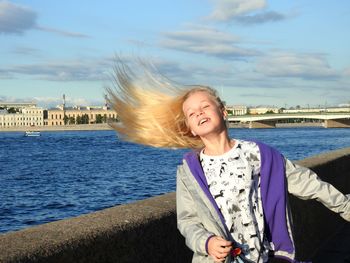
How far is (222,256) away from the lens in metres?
1.74

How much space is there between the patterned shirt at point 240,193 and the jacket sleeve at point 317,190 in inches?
5.2

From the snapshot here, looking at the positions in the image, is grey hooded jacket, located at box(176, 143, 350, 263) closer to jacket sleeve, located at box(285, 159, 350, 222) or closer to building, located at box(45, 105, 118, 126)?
jacket sleeve, located at box(285, 159, 350, 222)

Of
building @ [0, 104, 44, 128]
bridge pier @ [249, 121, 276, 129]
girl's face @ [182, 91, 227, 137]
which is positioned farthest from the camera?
building @ [0, 104, 44, 128]

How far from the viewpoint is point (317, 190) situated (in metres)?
2.00

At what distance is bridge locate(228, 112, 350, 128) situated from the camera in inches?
3305

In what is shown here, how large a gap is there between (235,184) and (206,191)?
0.34ft

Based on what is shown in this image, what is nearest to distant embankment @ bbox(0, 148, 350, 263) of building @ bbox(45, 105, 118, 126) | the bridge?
the bridge

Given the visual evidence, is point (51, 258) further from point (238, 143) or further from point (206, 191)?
point (238, 143)

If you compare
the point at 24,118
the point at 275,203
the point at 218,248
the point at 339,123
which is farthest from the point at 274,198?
the point at 24,118

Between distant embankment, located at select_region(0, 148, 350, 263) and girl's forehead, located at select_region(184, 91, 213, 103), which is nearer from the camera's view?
distant embankment, located at select_region(0, 148, 350, 263)

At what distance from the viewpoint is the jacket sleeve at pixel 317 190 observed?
1.99m

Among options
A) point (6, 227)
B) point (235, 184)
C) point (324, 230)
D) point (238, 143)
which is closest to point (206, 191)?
point (235, 184)

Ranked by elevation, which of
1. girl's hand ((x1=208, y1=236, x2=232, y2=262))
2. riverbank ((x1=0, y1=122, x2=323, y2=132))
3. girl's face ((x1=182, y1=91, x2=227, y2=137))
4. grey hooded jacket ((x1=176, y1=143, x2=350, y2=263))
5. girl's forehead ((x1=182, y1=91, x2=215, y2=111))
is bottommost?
riverbank ((x1=0, y1=122, x2=323, y2=132))

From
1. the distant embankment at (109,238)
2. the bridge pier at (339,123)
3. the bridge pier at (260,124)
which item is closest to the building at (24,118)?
the bridge pier at (260,124)
